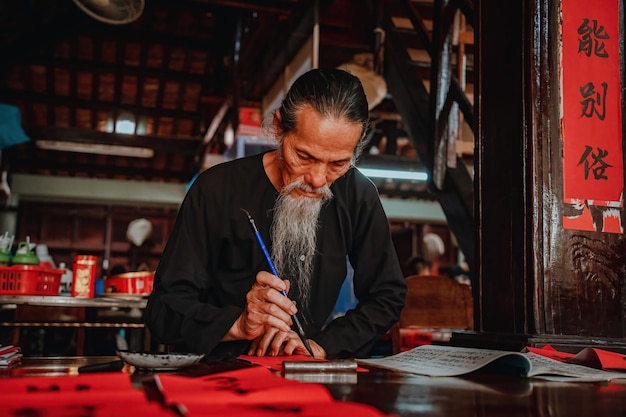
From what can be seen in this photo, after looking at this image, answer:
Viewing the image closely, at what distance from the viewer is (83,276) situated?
156 inches

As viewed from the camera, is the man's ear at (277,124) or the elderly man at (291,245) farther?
the man's ear at (277,124)

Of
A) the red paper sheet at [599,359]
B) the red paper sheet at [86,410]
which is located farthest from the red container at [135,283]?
the red paper sheet at [86,410]

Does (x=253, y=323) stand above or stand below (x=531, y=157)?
below

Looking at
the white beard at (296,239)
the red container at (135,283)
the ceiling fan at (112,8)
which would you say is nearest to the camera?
the white beard at (296,239)

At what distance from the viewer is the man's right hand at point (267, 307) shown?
161cm

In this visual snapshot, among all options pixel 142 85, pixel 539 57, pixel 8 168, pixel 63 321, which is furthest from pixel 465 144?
pixel 8 168

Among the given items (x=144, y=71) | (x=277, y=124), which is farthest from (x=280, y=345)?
(x=144, y=71)

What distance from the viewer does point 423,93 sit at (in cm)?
401

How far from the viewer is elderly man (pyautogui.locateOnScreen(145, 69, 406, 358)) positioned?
1735mm

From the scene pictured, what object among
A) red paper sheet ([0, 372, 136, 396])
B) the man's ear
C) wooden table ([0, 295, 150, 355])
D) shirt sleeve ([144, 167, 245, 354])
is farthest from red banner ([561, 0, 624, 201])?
wooden table ([0, 295, 150, 355])

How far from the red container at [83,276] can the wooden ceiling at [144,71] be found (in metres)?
3.04

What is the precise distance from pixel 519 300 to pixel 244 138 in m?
5.63

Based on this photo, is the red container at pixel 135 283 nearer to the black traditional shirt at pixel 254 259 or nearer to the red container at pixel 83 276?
the red container at pixel 83 276

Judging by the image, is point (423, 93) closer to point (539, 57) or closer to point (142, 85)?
point (539, 57)
